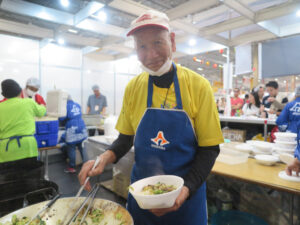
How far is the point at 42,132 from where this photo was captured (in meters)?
3.48

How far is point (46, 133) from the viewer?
354 cm

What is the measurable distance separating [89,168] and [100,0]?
2.90 metres

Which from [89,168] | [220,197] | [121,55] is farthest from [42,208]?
[121,55]

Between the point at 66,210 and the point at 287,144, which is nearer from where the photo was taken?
the point at 66,210

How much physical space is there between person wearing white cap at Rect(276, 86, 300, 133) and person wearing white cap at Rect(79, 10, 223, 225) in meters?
3.20

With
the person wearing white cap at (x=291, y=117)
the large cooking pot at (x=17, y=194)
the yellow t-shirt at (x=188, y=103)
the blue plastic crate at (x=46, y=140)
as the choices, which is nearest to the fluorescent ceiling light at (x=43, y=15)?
the blue plastic crate at (x=46, y=140)

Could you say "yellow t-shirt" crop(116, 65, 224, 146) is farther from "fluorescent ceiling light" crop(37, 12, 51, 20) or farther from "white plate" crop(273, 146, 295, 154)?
"fluorescent ceiling light" crop(37, 12, 51, 20)

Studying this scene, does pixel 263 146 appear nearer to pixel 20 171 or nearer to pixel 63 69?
pixel 20 171

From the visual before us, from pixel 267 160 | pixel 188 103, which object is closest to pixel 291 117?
pixel 267 160

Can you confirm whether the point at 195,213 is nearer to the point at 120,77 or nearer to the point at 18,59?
the point at 18,59

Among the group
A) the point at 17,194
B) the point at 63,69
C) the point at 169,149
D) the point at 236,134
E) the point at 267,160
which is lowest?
the point at 17,194

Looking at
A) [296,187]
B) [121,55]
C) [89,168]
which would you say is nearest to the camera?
[89,168]

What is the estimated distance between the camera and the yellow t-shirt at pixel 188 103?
3.20 ft

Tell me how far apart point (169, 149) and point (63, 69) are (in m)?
7.05
